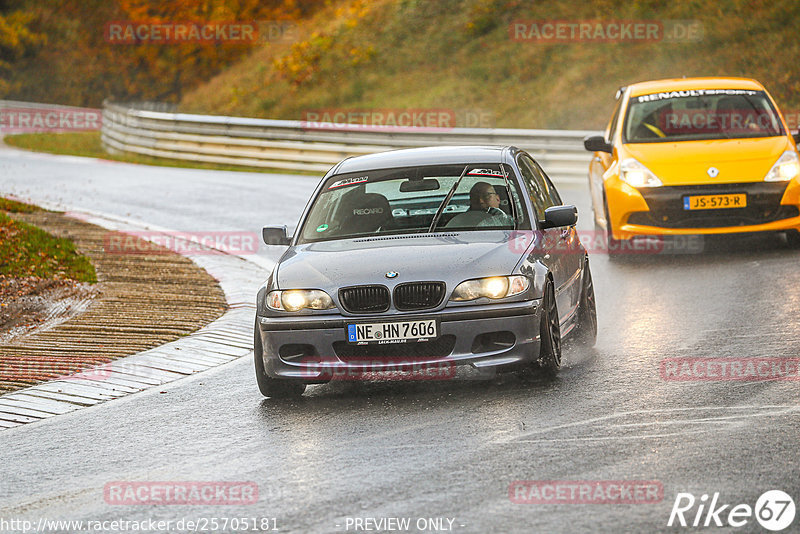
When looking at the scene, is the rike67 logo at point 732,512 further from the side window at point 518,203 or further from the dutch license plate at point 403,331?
the side window at point 518,203

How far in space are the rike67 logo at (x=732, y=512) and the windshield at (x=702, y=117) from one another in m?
9.09

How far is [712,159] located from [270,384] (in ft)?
22.4

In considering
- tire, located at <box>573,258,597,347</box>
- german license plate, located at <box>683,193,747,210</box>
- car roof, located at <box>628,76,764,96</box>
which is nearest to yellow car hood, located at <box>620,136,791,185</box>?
german license plate, located at <box>683,193,747,210</box>

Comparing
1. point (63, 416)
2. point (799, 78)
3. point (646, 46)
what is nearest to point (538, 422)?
point (63, 416)

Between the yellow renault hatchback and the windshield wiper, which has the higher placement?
the windshield wiper

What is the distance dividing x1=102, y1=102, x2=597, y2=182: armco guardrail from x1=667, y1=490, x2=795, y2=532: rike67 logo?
16431 millimetres

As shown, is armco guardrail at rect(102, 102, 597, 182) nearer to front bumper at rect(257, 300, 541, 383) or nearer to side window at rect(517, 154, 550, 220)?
side window at rect(517, 154, 550, 220)

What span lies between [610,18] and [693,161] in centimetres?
1933

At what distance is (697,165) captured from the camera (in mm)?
13414

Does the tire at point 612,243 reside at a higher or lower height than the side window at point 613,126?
lower

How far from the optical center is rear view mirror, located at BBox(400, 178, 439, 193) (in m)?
8.97

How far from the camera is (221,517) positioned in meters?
5.72

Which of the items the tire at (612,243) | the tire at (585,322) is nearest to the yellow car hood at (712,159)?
the tire at (612,243)

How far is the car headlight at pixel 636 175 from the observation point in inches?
533
